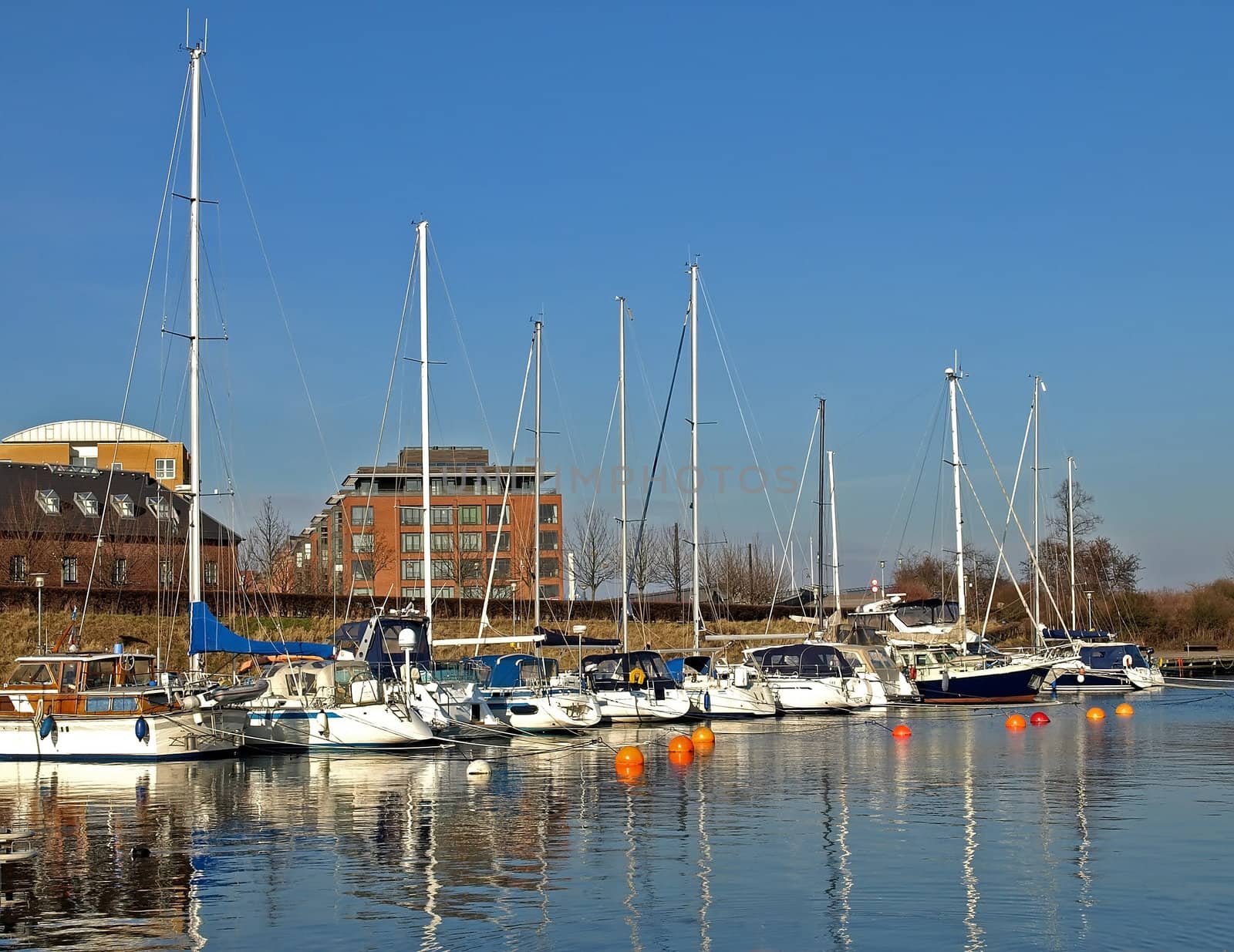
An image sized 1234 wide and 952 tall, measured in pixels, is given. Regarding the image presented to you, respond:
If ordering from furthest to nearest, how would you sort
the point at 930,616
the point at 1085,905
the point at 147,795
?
the point at 930,616
the point at 147,795
the point at 1085,905

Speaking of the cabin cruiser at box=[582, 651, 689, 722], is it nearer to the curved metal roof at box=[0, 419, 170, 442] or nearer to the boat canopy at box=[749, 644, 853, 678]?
the boat canopy at box=[749, 644, 853, 678]

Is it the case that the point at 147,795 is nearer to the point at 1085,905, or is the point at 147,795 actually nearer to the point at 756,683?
the point at 1085,905

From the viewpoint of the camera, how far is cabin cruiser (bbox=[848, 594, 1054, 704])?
67.6 meters

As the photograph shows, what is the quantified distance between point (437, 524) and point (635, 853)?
120 m

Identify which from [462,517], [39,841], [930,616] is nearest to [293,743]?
[39,841]

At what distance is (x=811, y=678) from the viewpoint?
6053cm

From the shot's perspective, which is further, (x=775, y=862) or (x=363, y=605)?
(x=363, y=605)

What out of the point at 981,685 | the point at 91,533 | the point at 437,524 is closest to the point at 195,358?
the point at 981,685

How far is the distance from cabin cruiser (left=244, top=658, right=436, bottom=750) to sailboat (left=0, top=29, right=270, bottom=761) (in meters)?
0.78

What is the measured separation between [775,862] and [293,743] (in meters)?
23.3

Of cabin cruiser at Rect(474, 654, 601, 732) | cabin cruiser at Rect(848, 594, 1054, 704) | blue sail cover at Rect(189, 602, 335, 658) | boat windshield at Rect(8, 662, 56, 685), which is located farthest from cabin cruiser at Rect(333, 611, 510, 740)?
cabin cruiser at Rect(848, 594, 1054, 704)

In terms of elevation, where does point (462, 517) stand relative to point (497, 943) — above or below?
above

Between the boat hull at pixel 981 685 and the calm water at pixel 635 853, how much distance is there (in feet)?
A: 81.0

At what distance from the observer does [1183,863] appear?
78.5ft
